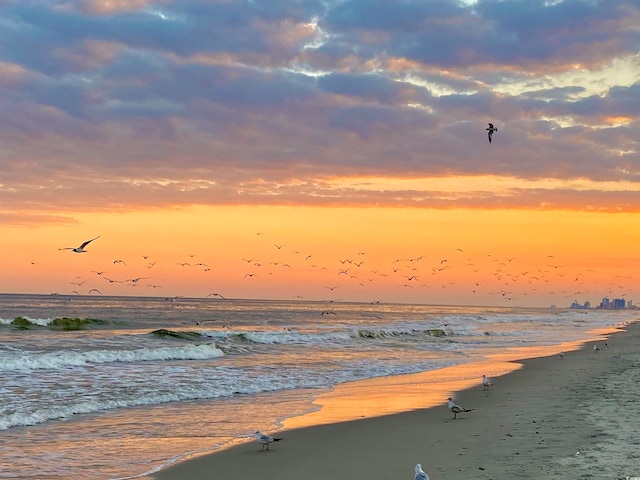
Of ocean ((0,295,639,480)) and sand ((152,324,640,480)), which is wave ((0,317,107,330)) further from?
Answer: sand ((152,324,640,480))

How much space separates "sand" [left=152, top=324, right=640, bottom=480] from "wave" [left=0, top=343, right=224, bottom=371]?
11.4m

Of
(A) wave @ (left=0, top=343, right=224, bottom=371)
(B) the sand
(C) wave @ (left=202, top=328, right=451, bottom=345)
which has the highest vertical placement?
(B) the sand

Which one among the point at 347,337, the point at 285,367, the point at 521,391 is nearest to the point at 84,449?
the point at 521,391

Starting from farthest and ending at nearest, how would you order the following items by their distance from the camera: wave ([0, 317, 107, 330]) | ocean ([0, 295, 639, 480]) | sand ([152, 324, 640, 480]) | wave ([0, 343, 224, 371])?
wave ([0, 317, 107, 330]), wave ([0, 343, 224, 371]), ocean ([0, 295, 639, 480]), sand ([152, 324, 640, 480])

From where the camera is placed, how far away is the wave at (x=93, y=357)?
69.6ft

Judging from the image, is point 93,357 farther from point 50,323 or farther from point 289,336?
point 50,323

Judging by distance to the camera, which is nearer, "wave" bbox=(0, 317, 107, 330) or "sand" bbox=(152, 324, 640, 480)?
"sand" bbox=(152, 324, 640, 480)

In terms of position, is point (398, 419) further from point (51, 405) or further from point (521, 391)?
point (51, 405)

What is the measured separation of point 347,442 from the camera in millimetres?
11055

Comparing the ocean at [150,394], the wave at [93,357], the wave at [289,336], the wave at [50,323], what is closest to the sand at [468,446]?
the ocean at [150,394]

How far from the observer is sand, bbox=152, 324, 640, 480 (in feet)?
27.9

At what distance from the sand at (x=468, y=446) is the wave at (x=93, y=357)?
11.4 meters

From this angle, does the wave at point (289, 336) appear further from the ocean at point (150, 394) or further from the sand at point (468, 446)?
the sand at point (468, 446)

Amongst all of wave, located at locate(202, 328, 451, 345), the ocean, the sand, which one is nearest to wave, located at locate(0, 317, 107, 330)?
wave, located at locate(202, 328, 451, 345)
